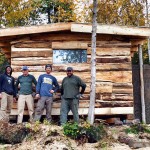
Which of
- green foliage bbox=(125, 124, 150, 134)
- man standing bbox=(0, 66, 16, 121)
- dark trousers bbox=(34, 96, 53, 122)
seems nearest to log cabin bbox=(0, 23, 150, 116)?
man standing bbox=(0, 66, 16, 121)

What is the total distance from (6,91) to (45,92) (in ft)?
3.92

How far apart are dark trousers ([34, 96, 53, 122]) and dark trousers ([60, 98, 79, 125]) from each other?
0.39 meters

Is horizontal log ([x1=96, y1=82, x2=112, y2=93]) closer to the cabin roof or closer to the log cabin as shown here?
the log cabin

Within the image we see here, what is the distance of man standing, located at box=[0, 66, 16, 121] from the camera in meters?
10.9

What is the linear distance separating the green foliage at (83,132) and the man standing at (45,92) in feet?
5.15

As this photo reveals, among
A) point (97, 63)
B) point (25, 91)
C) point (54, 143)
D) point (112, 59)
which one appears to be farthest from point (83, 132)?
point (112, 59)

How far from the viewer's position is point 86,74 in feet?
38.4

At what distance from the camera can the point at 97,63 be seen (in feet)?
38.7

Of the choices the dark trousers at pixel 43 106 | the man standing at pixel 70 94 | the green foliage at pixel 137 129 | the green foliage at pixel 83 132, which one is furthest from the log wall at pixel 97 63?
the green foliage at pixel 83 132

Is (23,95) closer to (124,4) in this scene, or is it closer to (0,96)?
(0,96)

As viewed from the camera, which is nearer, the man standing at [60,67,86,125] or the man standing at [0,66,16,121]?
the man standing at [60,67,86,125]

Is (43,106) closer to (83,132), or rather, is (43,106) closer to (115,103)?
(83,132)

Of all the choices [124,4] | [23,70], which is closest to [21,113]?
[23,70]

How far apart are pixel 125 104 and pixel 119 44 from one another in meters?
1.97
